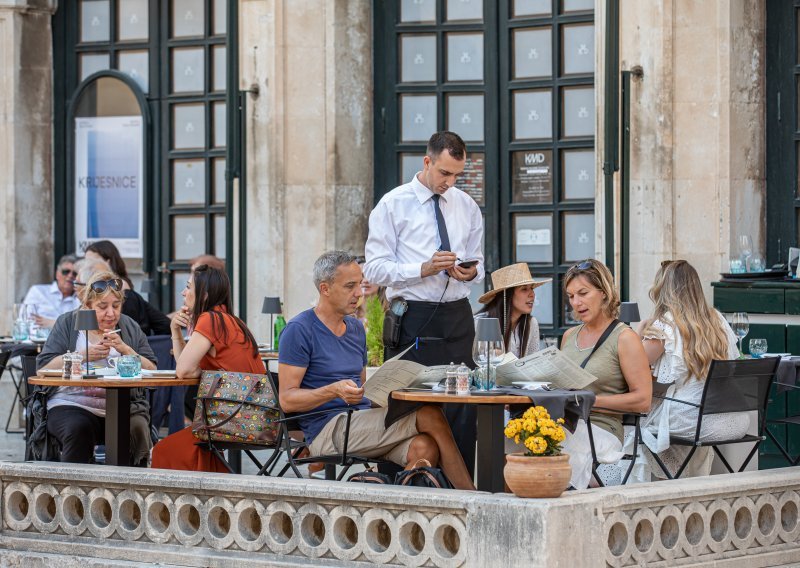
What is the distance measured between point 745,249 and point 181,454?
16.3ft

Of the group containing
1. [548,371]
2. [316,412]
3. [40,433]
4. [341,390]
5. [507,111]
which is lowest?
[40,433]

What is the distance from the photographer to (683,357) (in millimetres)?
8438

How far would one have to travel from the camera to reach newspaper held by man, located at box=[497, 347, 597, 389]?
7.05m

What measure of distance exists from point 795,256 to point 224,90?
5.47 meters

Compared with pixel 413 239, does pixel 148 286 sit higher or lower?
lower

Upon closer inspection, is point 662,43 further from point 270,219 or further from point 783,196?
point 270,219

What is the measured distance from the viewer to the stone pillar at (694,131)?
1138 cm

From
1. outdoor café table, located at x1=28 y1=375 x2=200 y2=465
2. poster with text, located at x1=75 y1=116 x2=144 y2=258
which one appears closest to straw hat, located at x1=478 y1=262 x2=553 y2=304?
outdoor café table, located at x1=28 y1=375 x2=200 y2=465

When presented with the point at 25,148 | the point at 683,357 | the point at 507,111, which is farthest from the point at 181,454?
the point at 25,148

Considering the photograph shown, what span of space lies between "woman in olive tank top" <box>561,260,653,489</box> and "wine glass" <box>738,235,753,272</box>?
3.56 metres

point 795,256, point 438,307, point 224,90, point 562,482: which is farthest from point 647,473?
point 224,90

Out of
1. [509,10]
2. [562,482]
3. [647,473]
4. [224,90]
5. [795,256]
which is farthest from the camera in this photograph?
[224,90]

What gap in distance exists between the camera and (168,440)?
323 inches

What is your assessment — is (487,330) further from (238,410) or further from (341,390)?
(238,410)
